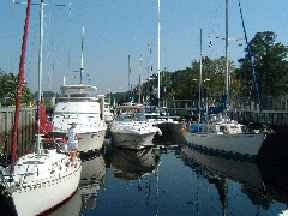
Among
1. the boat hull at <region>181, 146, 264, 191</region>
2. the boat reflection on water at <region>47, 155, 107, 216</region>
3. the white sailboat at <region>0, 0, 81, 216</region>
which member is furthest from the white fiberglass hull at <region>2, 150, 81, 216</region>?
the boat hull at <region>181, 146, 264, 191</region>

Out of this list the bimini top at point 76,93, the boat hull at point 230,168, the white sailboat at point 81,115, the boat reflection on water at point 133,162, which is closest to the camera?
the boat hull at point 230,168

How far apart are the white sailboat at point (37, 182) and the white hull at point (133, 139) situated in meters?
12.8

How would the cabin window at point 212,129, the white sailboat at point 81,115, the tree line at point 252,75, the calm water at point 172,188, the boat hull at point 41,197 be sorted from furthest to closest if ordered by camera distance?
the tree line at point 252,75 → the cabin window at point 212,129 → the white sailboat at point 81,115 → the calm water at point 172,188 → the boat hull at point 41,197

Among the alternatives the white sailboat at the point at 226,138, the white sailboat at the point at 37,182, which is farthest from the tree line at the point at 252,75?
the white sailboat at the point at 37,182

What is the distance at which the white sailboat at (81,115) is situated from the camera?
81.4ft

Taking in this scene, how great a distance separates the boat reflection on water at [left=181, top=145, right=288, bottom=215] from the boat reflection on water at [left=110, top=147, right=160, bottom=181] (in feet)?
8.78

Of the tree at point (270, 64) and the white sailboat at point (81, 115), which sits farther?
the tree at point (270, 64)

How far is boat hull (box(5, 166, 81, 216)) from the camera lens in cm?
1142

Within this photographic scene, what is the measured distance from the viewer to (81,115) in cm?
2664

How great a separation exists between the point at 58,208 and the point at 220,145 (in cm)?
1730

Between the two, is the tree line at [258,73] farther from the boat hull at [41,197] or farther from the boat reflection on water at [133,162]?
the boat hull at [41,197]

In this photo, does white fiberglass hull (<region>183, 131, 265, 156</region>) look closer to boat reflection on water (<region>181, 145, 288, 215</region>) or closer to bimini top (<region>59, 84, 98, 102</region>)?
boat reflection on water (<region>181, 145, 288, 215</region>)

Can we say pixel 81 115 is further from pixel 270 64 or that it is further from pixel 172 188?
pixel 270 64

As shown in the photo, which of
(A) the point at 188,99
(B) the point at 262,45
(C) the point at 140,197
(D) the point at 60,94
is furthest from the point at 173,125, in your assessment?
(A) the point at 188,99
